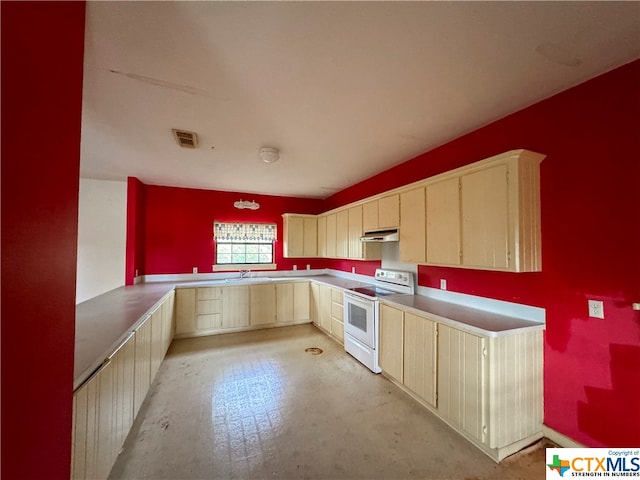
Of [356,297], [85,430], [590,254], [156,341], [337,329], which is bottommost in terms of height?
[337,329]

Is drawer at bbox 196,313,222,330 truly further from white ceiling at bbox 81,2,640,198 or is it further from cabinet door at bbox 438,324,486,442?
cabinet door at bbox 438,324,486,442

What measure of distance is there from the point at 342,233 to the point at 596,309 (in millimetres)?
3193

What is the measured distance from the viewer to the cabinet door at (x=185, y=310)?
4207 millimetres

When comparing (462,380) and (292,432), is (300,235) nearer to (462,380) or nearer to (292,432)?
(292,432)

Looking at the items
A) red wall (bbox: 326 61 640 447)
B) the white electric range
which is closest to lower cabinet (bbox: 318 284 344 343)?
the white electric range

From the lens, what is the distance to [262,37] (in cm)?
141

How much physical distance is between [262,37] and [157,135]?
1799 millimetres

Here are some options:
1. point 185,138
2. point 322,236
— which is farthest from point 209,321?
point 185,138

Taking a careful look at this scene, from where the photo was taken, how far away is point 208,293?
4383 millimetres

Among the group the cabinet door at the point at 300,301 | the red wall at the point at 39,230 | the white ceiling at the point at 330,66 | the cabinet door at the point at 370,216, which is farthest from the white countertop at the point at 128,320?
the cabinet door at the point at 300,301

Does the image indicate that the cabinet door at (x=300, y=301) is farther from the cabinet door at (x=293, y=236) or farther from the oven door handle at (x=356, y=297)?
the oven door handle at (x=356, y=297)

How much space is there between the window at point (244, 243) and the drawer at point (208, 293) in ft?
2.60

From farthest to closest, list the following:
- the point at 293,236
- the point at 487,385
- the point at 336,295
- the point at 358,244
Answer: the point at 293,236
the point at 336,295
the point at 358,244
the point at 487,385

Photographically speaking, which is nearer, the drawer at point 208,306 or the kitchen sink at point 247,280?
the drawer at point 208,306
